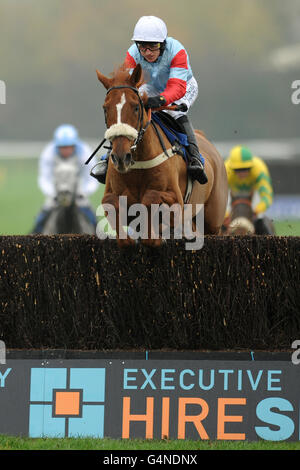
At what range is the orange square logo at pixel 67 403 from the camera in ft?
16.1

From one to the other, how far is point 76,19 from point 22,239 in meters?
11.4

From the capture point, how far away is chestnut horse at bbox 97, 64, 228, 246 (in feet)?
17.5

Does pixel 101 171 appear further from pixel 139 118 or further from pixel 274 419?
pixel 274 419

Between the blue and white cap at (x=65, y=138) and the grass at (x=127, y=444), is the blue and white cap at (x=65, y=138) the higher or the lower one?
the higher one

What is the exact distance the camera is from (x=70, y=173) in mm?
11875

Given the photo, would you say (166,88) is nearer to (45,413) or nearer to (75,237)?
(75,237)

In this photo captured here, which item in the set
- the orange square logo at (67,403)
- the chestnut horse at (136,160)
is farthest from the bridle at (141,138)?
the orange square logo at (67,403)

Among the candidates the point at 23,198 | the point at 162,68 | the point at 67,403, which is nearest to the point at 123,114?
the point at 162,68

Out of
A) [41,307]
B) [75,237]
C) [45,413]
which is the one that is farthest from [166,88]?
[45,413]

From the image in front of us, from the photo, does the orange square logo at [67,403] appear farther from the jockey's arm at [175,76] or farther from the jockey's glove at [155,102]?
the jockey's arm at [175,76]

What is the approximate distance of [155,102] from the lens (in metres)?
5.82

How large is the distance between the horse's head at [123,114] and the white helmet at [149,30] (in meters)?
0.42

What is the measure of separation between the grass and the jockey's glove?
221 cm

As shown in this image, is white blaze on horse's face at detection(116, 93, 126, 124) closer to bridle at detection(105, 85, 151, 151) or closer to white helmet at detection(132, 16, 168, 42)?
bridle at detection(105, 85, 151, 151)
